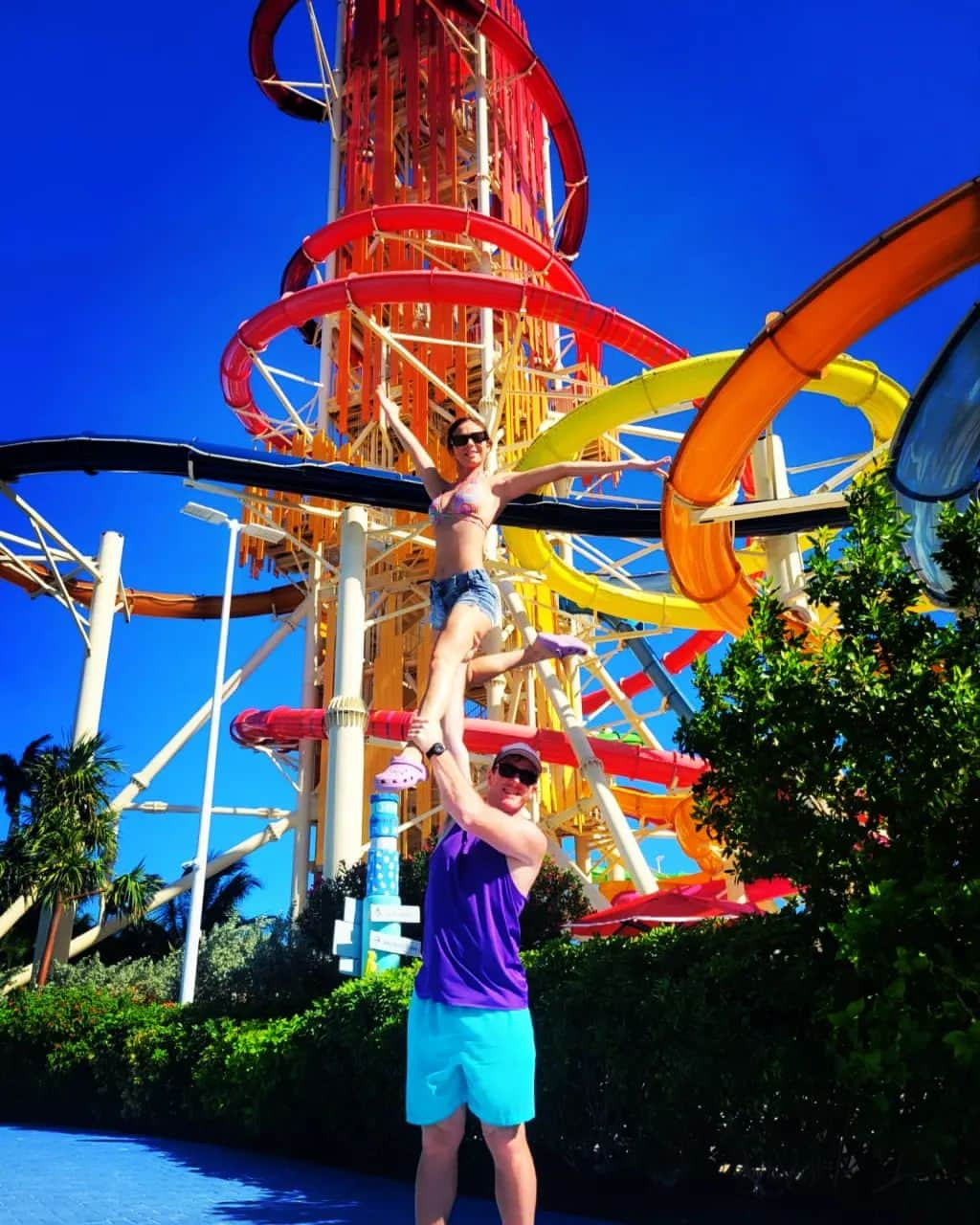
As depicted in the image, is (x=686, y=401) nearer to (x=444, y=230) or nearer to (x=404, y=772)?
(x=444, y=230)

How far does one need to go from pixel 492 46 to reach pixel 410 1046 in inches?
1116

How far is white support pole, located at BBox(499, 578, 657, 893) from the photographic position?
16750 millimetres

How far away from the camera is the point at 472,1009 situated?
11.5 feet

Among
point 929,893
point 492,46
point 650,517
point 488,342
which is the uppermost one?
point 492,46

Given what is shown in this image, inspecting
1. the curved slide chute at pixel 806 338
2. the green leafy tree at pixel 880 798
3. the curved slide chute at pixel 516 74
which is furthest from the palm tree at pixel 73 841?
the curved slide chute at pixel 516 74

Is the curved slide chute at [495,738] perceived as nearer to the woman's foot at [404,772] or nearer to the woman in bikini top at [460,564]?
the woman in bikini top at [460,564]

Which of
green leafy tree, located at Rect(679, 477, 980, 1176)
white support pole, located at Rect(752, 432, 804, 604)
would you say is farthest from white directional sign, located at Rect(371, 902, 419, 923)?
white support pole, located at Rect(752, 432, 804, 604)

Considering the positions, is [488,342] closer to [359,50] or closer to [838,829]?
[359,50]

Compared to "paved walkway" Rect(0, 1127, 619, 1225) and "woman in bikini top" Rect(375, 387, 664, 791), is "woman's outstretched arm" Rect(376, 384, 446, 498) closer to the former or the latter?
"woman in bikini top" Rect(375, 387, 664, 791)

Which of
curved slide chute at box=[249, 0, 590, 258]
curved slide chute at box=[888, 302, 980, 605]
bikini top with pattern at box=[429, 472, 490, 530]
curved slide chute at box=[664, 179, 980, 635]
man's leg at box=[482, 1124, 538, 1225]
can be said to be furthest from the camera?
curved slide chute at box=[249, 0, 590, 258]

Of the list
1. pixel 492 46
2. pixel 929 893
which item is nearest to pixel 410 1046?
pixel 929 893

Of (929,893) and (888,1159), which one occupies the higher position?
(929,893)

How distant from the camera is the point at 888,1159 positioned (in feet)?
18.4

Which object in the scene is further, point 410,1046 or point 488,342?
point 488,342
